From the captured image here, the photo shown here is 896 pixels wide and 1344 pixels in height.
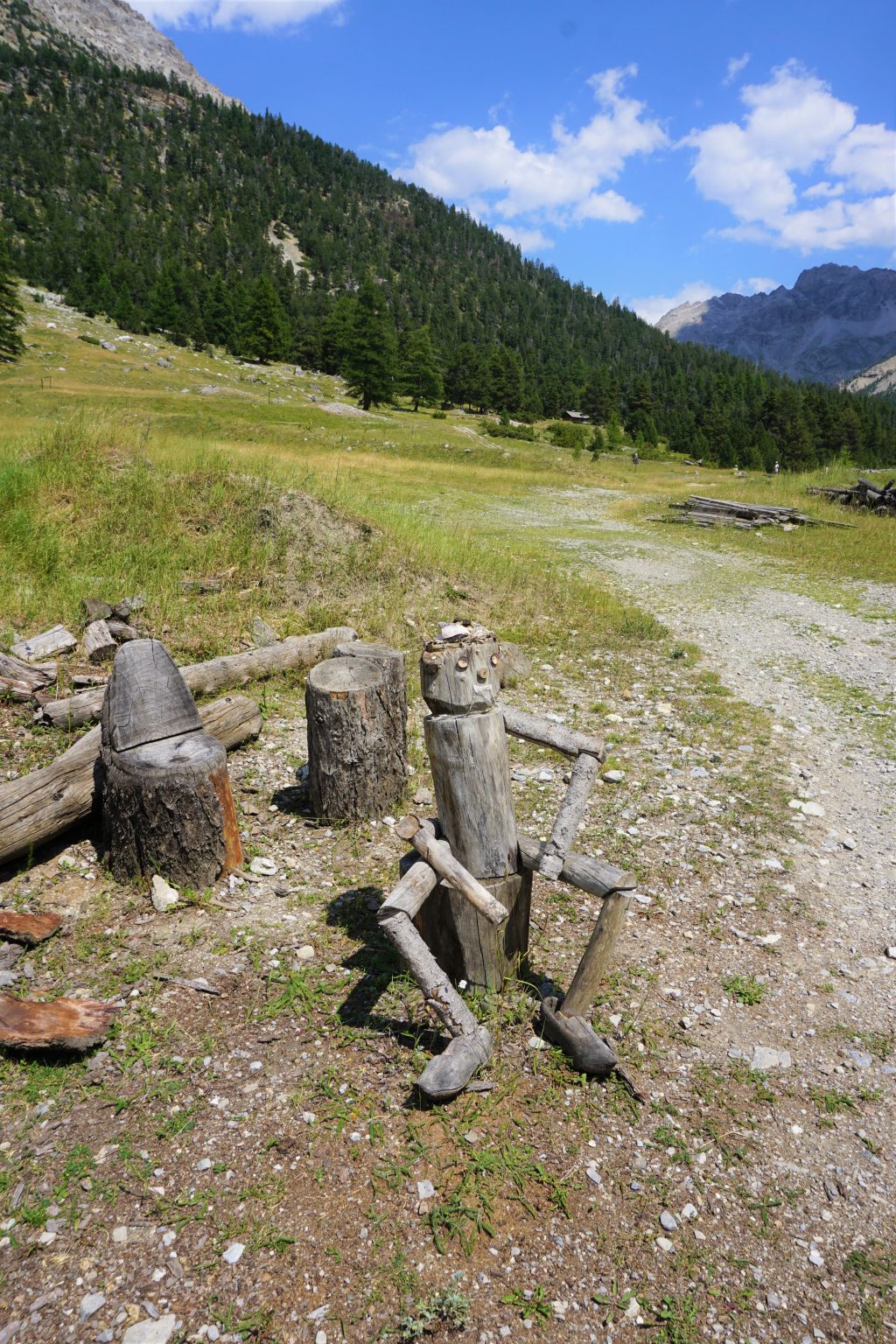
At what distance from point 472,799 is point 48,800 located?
344cm

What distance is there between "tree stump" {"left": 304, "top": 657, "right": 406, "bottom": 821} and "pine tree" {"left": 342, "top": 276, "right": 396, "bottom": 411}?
62.9 meters

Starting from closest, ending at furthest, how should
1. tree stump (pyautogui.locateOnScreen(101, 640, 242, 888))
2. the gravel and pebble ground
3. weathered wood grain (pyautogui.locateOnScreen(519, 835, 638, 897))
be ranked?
the gravel and pebble ground < weathered wood grain (pyautogui.locateOnScreen(519, 835, 638, 897)) < tree stump (pyautogui.locateOnScreen(101, 640, 242, 888))

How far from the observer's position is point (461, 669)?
365 cm

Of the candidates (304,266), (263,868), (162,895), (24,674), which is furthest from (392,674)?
(304,266)

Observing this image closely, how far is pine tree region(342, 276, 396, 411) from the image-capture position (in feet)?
202

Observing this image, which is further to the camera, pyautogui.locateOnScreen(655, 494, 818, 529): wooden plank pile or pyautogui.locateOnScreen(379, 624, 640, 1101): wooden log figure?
pyautogui.locateOnScreen(655, 494, 818, 529): wooden plank pile

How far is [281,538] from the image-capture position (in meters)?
12.9

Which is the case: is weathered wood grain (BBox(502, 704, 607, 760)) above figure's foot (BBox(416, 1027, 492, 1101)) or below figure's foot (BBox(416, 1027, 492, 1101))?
above

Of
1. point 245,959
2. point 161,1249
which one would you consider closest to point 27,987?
point 245,959

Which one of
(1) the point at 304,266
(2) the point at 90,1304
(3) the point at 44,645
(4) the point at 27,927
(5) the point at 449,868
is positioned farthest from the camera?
(1) the point at 304,266

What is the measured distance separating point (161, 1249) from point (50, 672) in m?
6.09

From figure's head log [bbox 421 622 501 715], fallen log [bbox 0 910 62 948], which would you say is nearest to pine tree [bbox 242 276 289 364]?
fallen log [bbox 0 910 62 948]

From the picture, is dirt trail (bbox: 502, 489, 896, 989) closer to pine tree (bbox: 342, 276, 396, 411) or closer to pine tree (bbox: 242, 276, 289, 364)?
pine tree (bbox: 342, 276, 396, 411)

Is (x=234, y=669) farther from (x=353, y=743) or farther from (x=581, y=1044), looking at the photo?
(x=581, y=1044)
